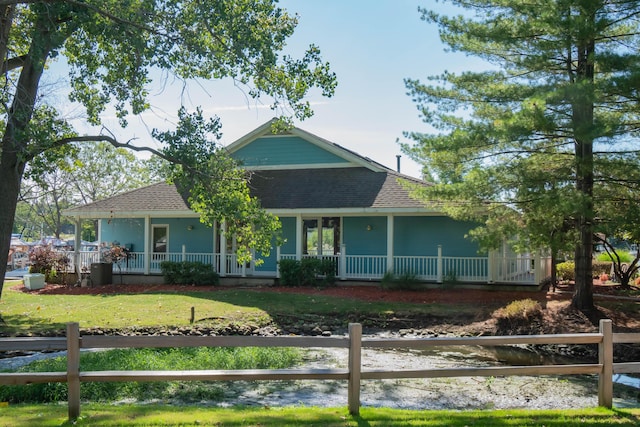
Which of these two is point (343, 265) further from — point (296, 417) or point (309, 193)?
point (296, 417)

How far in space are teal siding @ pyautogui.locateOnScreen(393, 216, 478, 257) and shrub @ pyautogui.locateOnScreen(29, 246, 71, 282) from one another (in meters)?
14.3

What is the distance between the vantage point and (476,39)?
15.2m

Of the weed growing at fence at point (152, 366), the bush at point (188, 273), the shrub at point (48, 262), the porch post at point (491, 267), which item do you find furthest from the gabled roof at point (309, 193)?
the weed growing at fence at point (152, 366)

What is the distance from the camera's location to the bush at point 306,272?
22.3m

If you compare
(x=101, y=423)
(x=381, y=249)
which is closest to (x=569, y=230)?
(x=381, y=249)

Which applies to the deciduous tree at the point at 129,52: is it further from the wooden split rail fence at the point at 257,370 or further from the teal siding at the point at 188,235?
the teal siding at the point at 188,235

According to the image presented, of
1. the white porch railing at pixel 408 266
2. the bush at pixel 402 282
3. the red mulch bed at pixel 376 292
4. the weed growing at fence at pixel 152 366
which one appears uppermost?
the white porch railing at pixel 408 266

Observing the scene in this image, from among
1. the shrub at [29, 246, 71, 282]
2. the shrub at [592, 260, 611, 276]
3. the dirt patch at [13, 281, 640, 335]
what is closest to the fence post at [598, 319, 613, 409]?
the dirt patch at [13, 281, 640, 335]

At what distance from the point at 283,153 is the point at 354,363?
20.1 meters

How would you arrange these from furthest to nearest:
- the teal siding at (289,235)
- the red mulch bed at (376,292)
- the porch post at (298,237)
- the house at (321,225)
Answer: the teal siding at (289,235) → the porch post at (298,237) → the house at (321,225) → the red mulch bed at (376,292)

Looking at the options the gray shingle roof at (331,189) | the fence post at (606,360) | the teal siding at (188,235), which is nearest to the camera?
the fence post at (606,360)

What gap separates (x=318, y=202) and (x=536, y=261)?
8.50 metres

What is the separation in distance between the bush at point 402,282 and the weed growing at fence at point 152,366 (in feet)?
28.6

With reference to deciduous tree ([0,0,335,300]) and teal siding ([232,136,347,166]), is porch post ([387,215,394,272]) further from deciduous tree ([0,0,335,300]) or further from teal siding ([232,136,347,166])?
deciduous tree ([0,0,335,300])
